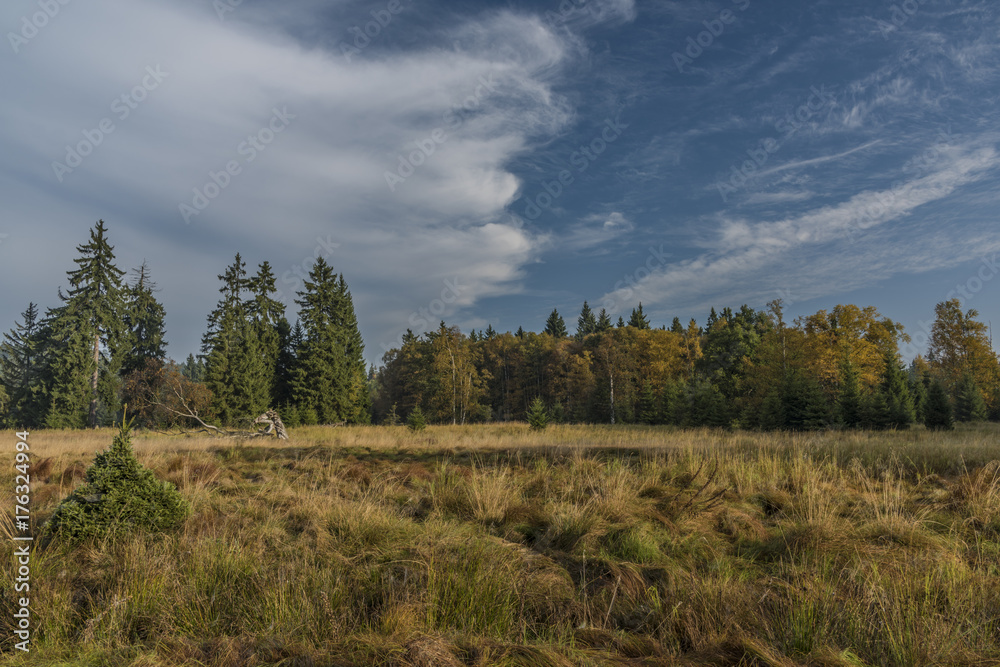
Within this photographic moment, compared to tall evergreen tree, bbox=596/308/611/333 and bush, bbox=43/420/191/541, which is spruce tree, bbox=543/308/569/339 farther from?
bush, bbox=43/420/191/541

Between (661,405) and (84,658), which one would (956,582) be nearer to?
(84,658)

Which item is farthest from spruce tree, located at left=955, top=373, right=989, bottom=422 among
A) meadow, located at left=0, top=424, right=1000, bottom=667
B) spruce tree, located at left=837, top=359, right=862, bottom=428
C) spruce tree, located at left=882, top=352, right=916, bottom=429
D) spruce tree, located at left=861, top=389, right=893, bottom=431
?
meadow, located at left=0, top=424, right=1000, bottom=667

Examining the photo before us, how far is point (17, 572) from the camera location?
405 cm

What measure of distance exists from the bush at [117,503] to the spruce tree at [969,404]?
47201mm

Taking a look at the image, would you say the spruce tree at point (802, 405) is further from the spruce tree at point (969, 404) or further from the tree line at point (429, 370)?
the spruce tree at point (969, 404)

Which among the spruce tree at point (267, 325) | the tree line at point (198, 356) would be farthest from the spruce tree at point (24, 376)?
the spruce tree at point (267, 325)

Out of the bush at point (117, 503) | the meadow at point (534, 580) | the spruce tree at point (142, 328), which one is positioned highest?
the spruce tree at point (142, 328)

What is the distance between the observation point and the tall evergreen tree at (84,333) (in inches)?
1405

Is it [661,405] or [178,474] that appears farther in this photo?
[661,405]

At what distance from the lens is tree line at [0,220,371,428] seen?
3625 cm

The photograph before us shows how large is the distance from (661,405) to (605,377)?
9.37 m

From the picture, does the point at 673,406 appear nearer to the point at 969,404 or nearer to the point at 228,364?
the point at 969,404

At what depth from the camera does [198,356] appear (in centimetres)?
4197

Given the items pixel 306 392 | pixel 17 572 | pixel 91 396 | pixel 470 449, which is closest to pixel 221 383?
pixel 306 392
